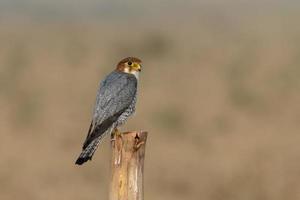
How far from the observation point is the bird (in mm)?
10961

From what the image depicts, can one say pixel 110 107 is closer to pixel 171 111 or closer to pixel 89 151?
pixel 89 151

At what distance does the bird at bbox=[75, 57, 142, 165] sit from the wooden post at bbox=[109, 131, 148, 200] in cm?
109

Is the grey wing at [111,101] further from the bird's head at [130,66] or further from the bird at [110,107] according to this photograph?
the bird's head at [130,66]

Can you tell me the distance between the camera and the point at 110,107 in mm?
11359

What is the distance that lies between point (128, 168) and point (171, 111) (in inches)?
493

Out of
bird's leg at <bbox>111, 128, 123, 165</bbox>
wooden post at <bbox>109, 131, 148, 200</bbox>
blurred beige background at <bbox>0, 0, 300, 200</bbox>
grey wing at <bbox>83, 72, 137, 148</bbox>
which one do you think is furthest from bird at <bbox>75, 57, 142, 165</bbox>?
blurred beige background at <bbox>0, 0, 300, 200</bbox>

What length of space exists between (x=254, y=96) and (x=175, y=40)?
36.4 ft

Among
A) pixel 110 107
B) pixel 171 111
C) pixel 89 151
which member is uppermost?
pixel 171 111

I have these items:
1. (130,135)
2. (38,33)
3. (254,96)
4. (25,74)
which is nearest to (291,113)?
(254,96)

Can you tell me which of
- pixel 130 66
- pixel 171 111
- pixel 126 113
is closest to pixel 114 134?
pixel 126 113

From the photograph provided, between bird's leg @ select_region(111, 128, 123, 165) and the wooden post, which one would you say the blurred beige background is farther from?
the wooden post

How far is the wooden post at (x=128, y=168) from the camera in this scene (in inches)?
377

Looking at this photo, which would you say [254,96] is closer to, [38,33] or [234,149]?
[234,149]

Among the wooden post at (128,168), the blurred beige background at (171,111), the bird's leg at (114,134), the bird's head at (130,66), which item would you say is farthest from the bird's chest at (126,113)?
the blurred beige background at (171,111)
